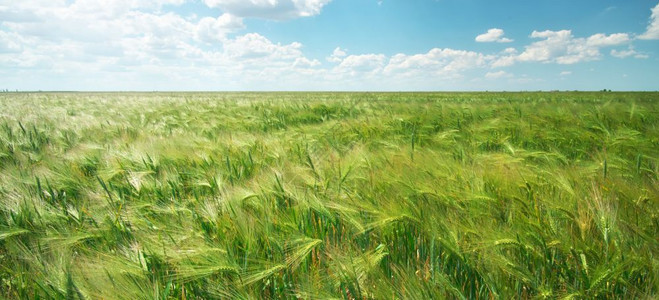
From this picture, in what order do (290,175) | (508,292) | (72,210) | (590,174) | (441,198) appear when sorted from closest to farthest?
(508,292), (441,198), (72,210), (590,174), (290,175)

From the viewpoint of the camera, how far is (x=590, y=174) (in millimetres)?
1985

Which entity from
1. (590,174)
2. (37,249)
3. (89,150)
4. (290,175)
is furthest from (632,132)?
(89,150)

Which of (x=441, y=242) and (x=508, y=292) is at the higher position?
(x=441, y=242)

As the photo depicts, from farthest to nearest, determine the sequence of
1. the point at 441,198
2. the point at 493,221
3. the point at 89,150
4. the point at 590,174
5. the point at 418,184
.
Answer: the point at 89,150 < the point at 590,174 < the point at 418,184 < the point at 441,198 < the point at 493,221

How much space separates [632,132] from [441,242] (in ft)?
11.8

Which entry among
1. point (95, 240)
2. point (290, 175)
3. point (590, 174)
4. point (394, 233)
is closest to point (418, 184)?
point (394, 233)

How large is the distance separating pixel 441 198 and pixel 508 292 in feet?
1.59

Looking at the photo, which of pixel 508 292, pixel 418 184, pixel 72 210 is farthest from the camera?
pixel 72 210

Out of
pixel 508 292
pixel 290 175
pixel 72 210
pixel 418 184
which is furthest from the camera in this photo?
→ pixel 290 175

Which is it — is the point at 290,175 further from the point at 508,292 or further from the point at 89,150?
the point at 89,150

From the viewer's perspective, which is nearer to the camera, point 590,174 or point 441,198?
point 441,198

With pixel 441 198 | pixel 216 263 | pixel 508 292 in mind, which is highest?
pixel 441 198

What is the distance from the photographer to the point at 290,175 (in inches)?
84.4

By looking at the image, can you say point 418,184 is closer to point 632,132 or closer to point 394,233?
point 394,233
